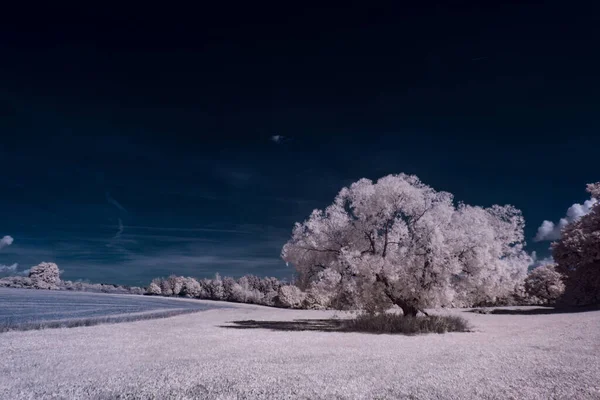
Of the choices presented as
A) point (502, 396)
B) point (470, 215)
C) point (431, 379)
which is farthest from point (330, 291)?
point (502, 396)

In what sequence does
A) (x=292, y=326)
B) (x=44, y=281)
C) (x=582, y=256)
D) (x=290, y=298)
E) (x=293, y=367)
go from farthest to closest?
(x=44, y=281) < (x=290, y=298) < (x=582, y=256) < (x=292, y=326) < (x=293, y=367)

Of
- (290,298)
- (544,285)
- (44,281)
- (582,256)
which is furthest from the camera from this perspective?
(44,281)

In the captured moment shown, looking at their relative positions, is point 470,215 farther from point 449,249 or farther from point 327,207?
point 327,207

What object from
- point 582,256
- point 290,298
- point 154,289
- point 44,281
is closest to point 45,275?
point 44,281

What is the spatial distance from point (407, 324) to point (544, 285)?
36137 mm

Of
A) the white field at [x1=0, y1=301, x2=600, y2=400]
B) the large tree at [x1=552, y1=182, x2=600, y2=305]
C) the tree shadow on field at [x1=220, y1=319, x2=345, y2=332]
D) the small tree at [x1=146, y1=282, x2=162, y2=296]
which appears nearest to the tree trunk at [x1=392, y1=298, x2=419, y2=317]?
the tree shadow on field at [x1=220, y1=319, x2=345, y2=332]

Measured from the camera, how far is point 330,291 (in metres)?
20.7

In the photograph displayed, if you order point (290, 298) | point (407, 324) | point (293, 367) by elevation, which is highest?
point (290, 298)

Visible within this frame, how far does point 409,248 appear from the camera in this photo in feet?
68.5

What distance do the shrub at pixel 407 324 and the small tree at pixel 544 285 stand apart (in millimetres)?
32114

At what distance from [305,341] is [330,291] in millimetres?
5689

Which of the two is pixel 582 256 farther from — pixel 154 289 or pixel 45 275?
pixel 45 275

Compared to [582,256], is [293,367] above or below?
below

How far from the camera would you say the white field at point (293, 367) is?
7488 millimetres
